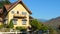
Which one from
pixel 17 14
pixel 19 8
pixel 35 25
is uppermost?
pixel 19 8

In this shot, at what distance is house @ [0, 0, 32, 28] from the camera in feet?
222

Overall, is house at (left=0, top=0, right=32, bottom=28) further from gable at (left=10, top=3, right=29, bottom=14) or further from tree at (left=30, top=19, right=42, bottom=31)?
tree at (left=30, top=19, right=42, bottom=31)

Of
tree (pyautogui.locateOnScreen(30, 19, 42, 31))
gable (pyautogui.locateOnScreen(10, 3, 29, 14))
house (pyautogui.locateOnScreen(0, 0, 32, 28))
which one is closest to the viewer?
tree (pyautogui.locateOnScreen(30, 19, 42, 31))

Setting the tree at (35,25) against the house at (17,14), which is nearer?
the tree at (35,25)

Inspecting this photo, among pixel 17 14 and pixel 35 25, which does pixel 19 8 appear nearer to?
pixel 17 14

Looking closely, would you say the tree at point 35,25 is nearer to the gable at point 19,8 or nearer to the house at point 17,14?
the house at point 17,14

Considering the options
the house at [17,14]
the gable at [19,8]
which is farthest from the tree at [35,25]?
the gable at [19,8]

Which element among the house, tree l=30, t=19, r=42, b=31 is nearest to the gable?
the house

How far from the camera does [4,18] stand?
6994cm

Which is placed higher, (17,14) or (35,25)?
(17,14)

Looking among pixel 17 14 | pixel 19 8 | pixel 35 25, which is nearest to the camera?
pixel 35 25

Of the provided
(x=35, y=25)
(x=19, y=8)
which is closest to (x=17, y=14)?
(x=19, y=8)

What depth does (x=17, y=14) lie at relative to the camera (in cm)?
6819

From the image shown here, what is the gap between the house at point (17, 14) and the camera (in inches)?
2665
